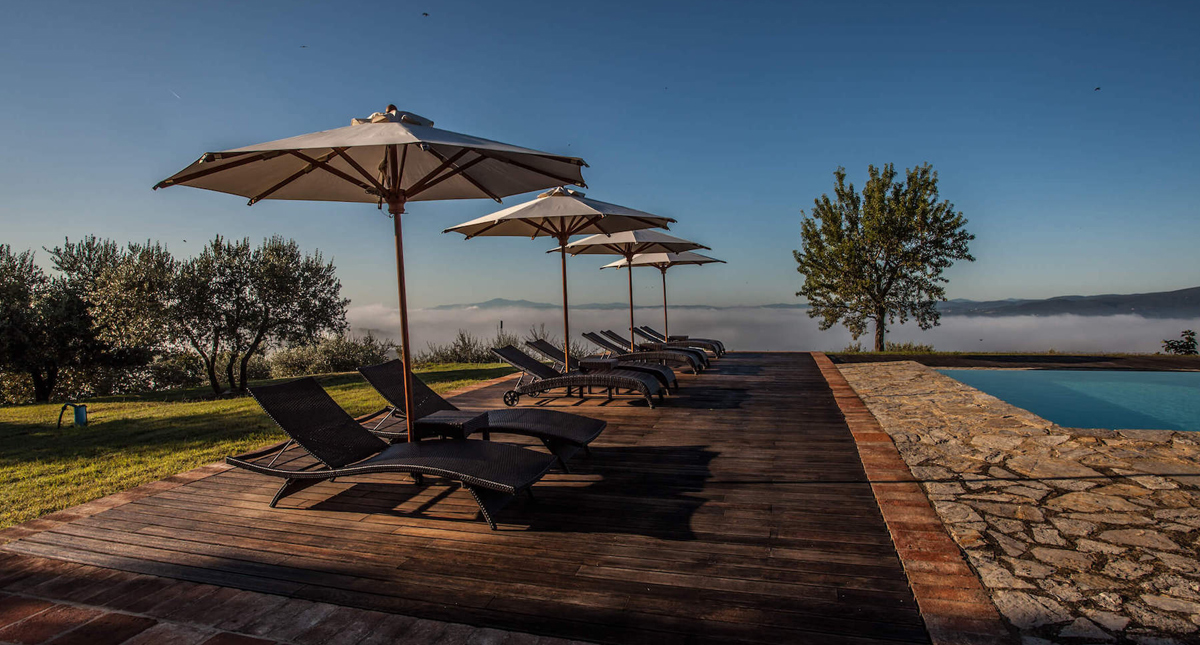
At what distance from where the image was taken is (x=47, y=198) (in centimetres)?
1305

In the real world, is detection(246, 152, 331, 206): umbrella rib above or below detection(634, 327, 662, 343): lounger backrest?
above

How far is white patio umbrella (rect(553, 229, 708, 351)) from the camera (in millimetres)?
9625

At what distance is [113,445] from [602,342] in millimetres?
7252

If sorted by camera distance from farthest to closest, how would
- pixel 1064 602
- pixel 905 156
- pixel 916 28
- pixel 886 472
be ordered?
pixel 905 156
pixel 916 28
pixel 886 472
pixel 1064 602

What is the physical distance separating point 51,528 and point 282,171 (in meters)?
2.77

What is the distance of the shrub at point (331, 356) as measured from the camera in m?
17.3

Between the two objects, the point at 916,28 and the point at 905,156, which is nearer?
the point at 916,28

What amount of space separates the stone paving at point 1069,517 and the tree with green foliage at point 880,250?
12.0 meters

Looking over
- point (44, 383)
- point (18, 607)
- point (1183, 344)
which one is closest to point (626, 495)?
point (18, 607)

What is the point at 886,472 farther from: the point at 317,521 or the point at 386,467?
the point at 317,521

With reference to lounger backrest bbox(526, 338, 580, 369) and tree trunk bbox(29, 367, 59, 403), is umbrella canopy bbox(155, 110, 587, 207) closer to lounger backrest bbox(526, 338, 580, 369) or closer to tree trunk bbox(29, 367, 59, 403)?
lounger backrest bbox(526, 338, 580, 369)

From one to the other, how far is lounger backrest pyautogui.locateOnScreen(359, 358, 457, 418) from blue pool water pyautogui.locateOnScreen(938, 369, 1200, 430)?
817 cm

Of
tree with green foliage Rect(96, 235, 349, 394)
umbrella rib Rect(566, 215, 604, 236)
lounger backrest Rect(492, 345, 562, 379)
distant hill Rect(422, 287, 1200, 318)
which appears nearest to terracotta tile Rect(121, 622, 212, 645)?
lounger backrest Rect(492, 345, 562, 379)

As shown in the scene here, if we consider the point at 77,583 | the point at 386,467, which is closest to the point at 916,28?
the point at 386,467
